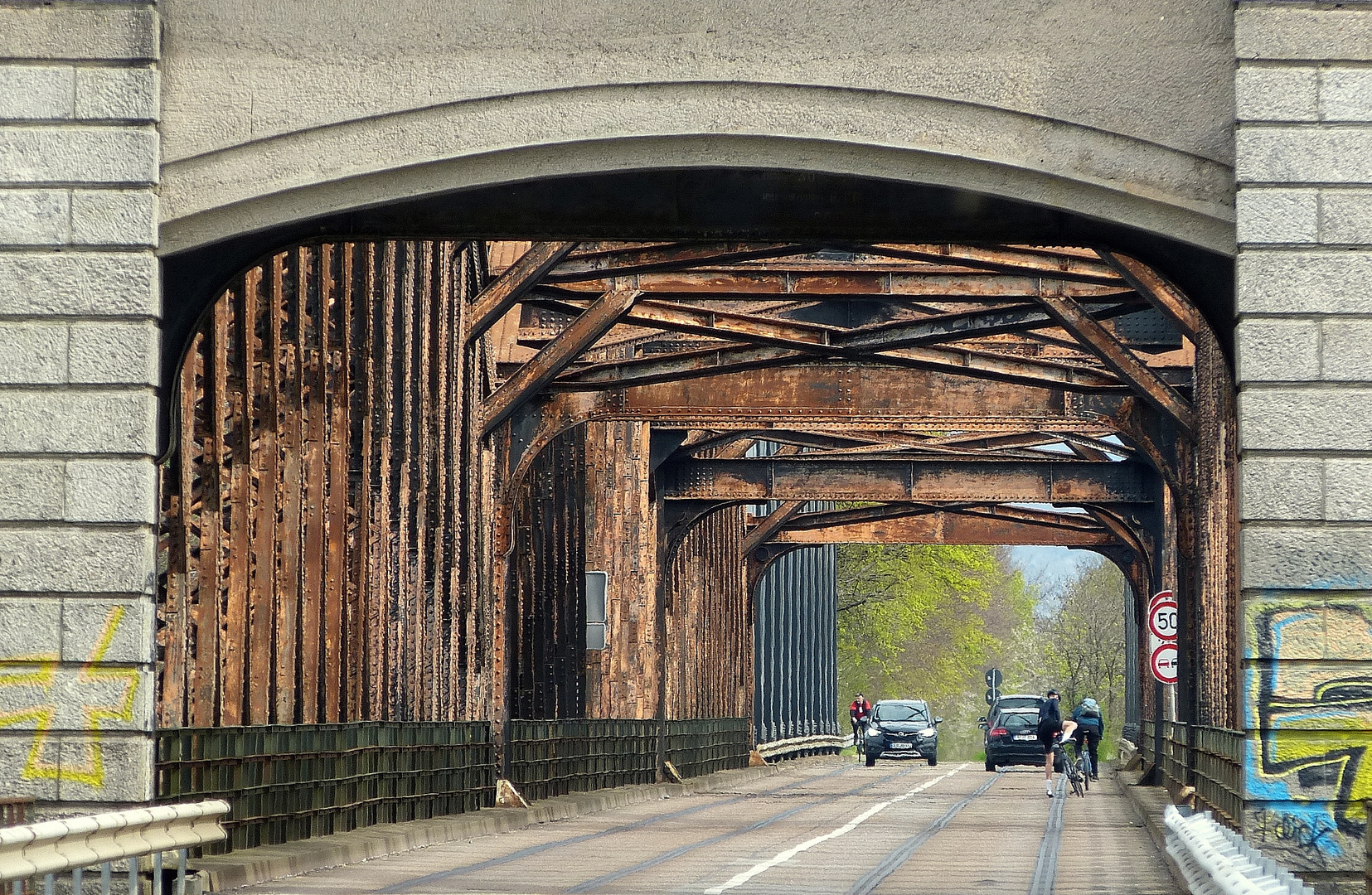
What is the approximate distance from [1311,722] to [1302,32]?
12.2 feet

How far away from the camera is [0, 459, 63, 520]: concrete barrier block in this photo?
12.1 metres

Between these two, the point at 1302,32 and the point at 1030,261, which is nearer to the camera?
the point at 1302,32

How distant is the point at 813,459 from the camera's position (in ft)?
121

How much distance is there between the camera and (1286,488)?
11.9 meters

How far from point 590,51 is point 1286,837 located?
18.7 feet

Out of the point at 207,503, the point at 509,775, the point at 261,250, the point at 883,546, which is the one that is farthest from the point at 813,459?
the point at 883,546

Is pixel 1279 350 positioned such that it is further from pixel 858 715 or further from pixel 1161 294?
pixel 858 715

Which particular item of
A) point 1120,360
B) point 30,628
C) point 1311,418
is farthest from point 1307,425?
point 1120,360

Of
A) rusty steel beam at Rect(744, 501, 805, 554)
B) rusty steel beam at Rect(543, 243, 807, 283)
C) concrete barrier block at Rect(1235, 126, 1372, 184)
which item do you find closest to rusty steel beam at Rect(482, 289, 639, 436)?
rusty steel beam at Rect(543, 243, 807, 283)

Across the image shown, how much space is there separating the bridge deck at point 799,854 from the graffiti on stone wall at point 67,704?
2855 mm

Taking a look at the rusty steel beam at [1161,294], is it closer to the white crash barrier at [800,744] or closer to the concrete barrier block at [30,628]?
the concrete barrier block at [30,628]

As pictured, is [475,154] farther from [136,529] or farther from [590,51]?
[136,529]

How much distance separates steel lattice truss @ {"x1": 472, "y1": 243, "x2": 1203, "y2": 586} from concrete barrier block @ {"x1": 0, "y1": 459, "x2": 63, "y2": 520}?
9.85 metres

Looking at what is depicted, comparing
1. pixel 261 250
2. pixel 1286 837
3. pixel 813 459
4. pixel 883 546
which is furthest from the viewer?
pixel 883 546
